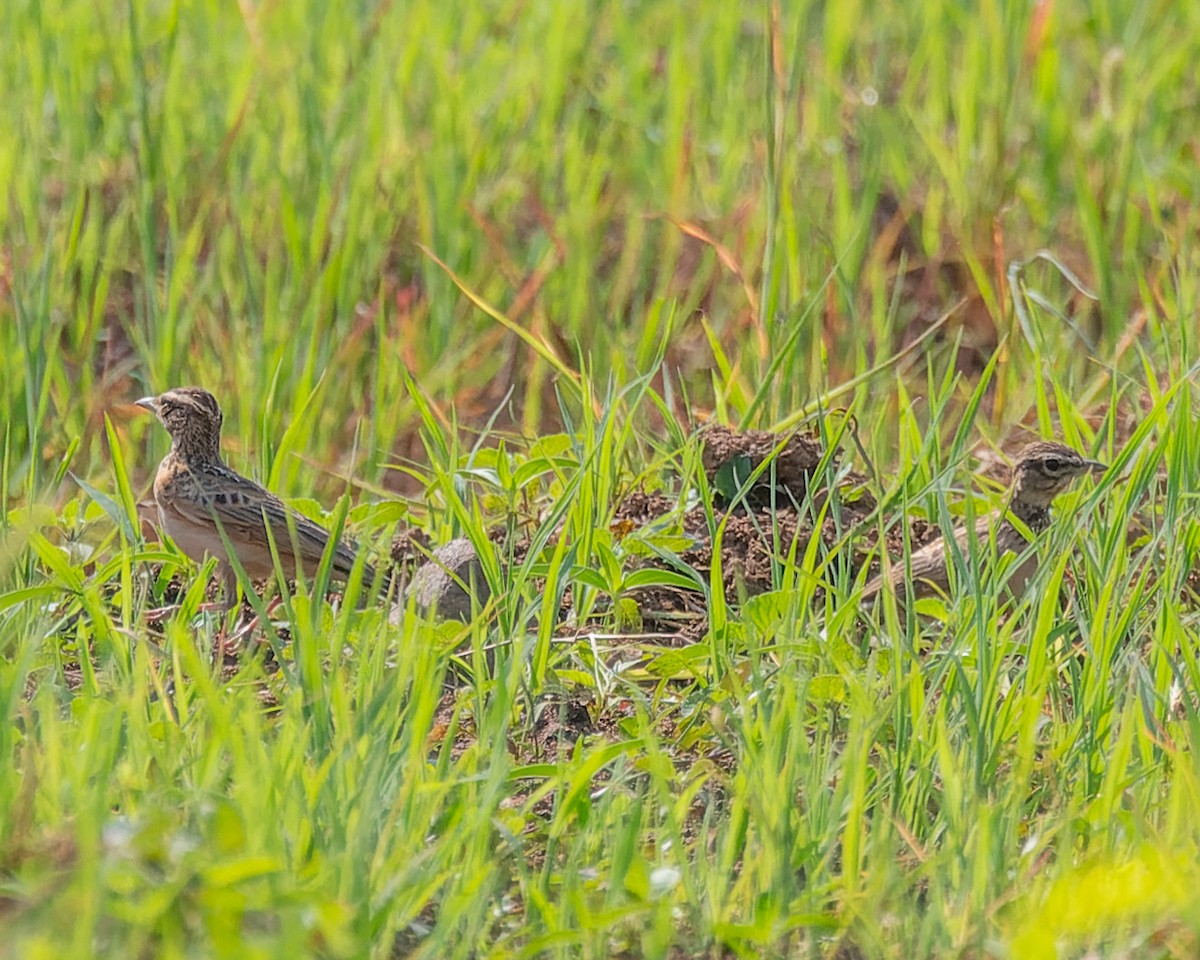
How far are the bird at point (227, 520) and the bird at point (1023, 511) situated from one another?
5.05ft

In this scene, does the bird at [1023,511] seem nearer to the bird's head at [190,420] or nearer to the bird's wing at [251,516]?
the bird's wing at [251,516]

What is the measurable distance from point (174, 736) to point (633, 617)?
1596 mm

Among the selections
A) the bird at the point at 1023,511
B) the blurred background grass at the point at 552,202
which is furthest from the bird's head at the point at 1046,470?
the blurred background grass at the point at 552,202

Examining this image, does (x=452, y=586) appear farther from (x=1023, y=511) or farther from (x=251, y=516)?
(x=1023, y=511)

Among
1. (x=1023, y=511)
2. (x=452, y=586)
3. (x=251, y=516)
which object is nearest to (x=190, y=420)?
(x=251, y=516)

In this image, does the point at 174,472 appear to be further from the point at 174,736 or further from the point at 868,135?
the point at 868,135

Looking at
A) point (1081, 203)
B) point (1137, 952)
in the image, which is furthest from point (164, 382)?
point (1137, 952)

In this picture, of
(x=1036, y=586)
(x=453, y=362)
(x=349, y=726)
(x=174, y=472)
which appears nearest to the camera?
(x=349, y=726)

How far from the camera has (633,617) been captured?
517 centimetres

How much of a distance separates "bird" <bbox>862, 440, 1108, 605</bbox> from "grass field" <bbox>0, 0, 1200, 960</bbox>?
0.33 feet

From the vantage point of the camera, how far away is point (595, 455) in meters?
5.08

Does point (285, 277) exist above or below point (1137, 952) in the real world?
below

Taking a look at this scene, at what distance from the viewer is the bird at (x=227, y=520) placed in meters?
5.28

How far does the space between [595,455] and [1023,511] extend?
1.39 metres
